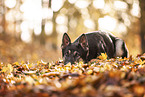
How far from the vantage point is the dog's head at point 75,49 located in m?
6.10

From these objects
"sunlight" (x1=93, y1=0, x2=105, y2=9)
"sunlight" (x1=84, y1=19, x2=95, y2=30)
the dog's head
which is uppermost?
"sunlight" (x1=93, y1=0, x2=105, y2=9)

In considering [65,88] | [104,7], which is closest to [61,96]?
[65,88]

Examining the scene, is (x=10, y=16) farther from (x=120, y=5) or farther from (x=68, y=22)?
(x=120, y=5)

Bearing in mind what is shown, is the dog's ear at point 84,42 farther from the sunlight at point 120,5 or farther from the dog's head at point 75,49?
the sunlight at point 120,5

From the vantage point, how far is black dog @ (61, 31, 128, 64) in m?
6.22

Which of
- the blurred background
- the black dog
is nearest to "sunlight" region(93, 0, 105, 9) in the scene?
the blurred background

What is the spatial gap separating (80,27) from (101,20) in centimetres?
473

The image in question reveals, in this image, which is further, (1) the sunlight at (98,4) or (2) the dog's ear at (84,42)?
(1) the sunlight at (98,4)

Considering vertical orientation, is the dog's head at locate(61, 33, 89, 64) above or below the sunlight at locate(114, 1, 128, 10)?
below

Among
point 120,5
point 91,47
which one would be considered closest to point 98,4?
point 120,5

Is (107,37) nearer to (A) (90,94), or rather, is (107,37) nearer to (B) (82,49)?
(B) (82,49)

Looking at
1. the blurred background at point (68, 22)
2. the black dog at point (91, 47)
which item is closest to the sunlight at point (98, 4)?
the blurred background at point (68, 22)

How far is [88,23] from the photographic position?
76.1 feet

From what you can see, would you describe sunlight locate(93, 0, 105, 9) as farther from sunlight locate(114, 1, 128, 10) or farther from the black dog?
the black dog
